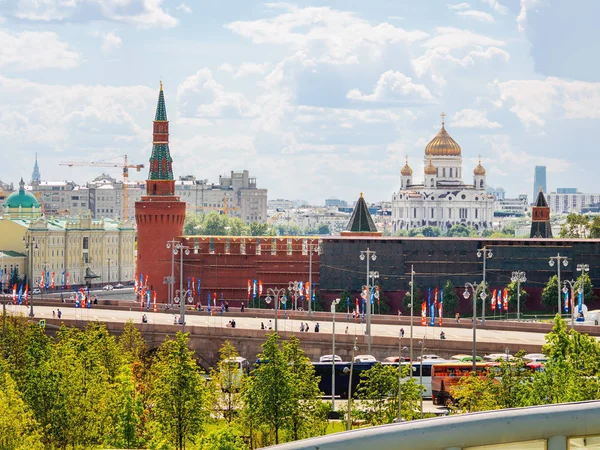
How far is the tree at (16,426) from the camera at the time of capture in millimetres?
41153

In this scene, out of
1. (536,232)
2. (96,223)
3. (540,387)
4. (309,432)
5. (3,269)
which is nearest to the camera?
(540,387)

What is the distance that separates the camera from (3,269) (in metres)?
141

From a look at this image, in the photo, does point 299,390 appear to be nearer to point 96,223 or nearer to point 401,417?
point 401,417

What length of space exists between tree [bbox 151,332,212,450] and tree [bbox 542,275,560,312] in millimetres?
53532

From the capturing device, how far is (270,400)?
4800cm

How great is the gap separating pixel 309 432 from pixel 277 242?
60.4 m

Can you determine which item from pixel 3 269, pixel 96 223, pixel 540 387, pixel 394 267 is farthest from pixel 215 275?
pixel 540 387

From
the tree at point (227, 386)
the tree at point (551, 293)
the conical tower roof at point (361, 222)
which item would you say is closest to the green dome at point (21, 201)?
the conical tower roof at point (361, 222)

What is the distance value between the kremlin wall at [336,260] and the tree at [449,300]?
3.79 feet

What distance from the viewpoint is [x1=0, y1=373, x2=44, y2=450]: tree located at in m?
41.2

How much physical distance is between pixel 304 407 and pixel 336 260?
186 feet

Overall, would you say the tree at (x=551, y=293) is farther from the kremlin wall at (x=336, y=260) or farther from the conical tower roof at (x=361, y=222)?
the conical tower roof at (x=361, y=222)

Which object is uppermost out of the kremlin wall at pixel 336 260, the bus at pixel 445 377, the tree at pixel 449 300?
the kremlin wall at pixel 336 260

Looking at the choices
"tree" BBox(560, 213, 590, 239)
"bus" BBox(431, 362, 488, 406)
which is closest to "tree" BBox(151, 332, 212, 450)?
"bus" BBox(431, 362, 488, 406)
